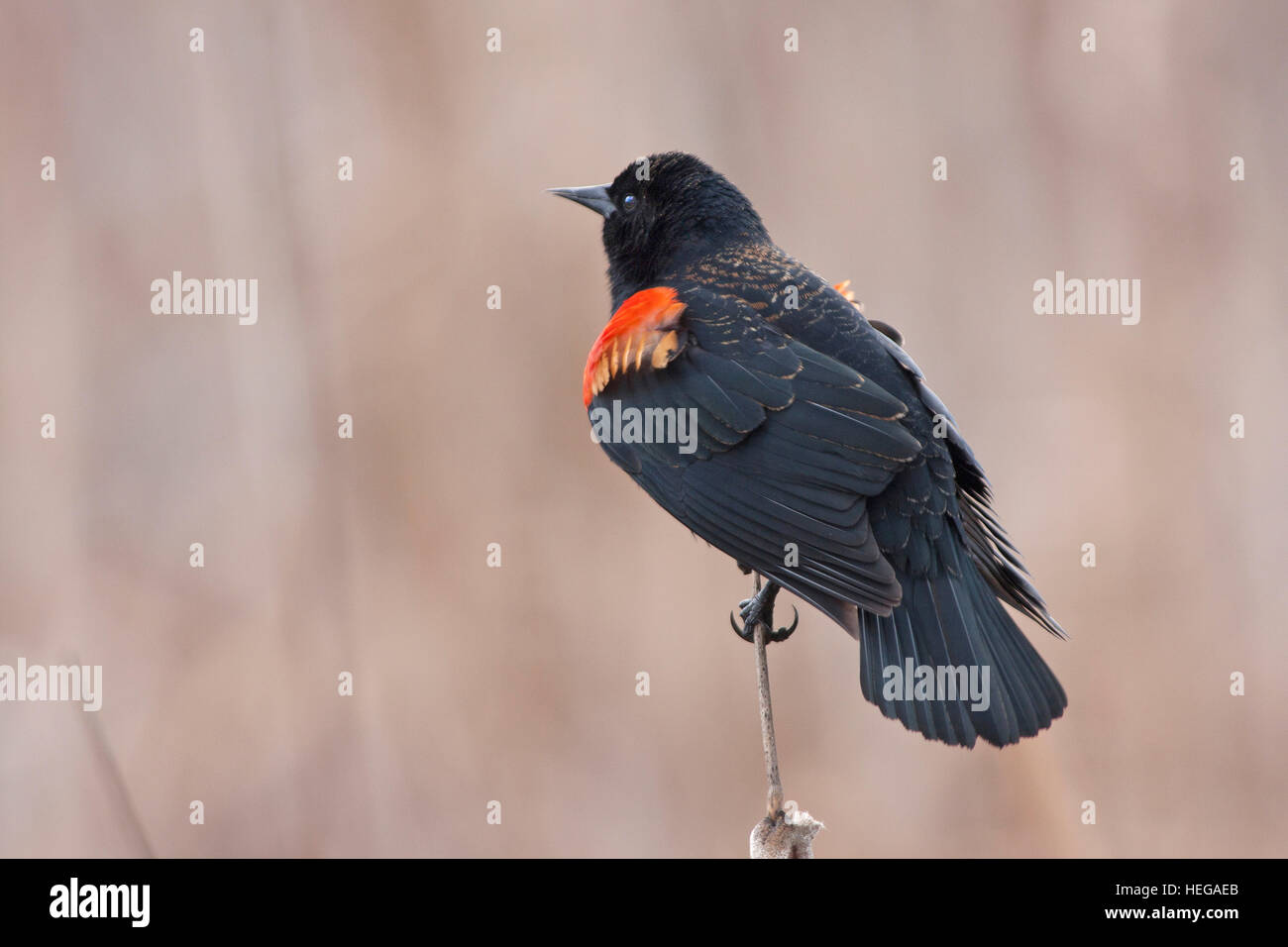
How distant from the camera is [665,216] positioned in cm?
287

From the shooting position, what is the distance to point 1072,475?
3748mm

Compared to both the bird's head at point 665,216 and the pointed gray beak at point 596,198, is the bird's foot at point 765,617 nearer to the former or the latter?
the bird's head at point 665,216

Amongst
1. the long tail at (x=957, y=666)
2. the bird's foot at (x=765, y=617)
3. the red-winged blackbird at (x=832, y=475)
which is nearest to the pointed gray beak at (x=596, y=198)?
the red-winged blackbird at (x=832, y=475)

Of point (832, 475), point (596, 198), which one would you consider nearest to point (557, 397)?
point (596, 198)

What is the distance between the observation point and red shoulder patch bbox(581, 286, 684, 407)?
2.53 m

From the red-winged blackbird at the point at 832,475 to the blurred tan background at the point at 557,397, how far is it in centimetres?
118

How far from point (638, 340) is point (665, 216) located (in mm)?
476

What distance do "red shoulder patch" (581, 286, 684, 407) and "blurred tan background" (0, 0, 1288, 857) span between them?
110cm

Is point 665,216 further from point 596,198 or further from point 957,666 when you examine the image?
point 957,666

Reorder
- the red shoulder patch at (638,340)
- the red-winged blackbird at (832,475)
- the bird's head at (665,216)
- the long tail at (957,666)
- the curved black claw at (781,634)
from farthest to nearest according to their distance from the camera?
the bird's head at (665,216), the red shoulder patch at (638,340), the curved black claw at (781,634), the red-winged blackbird at (832,475), the long tail at (957,666)

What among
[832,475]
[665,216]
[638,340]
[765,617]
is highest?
[665,216]

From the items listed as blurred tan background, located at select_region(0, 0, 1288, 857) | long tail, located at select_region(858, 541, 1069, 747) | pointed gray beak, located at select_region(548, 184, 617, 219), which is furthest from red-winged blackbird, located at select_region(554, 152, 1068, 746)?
blurred tan background, located at select_region(0, 0, 1288, 857)

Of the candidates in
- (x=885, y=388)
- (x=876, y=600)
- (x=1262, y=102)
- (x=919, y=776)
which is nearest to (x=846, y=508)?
(x=876, y=600)

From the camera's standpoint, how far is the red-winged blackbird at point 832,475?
2.14m
